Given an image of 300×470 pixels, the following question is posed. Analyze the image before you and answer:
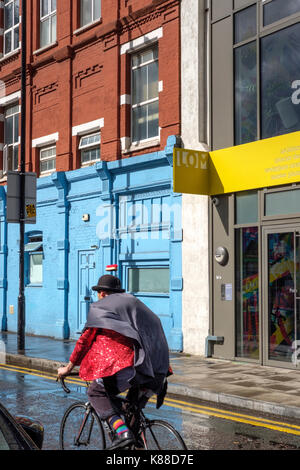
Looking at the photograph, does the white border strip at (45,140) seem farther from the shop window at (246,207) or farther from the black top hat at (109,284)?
the black top hat at (109,284)

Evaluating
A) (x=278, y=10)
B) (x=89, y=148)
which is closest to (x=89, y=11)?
(x=89, y=148)

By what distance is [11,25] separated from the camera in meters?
21.4

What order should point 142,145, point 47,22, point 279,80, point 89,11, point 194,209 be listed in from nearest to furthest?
point 279,80
point 194,209
point 142,145
point 89,11
point 47,22

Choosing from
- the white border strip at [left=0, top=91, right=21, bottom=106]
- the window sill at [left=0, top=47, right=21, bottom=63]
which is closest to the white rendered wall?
the white border strip at [left=0, top=91, right=21, bottom=106]

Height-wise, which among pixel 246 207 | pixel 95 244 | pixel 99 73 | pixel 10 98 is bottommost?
pixel 95 244

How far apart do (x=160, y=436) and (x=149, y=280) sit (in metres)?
10.7

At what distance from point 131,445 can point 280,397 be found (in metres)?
4.51

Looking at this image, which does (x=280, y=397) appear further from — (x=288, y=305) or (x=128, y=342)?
(x=128, y=342)

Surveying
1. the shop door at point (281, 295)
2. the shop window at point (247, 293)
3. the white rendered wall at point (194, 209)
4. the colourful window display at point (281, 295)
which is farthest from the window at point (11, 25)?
the colourful window display at point (281, 295)

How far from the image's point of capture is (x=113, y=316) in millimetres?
4988

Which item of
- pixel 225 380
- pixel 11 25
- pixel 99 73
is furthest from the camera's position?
pixel 11 25

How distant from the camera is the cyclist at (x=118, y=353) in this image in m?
4.90

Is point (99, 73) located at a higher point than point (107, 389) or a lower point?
higher

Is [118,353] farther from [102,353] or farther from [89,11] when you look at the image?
[89,11]
